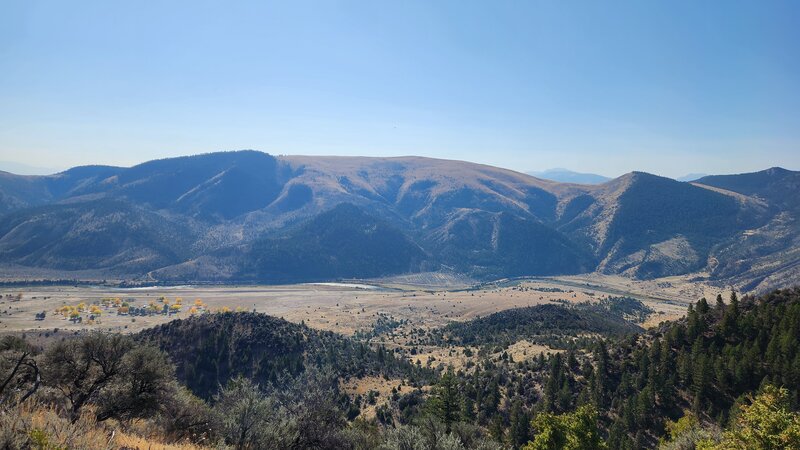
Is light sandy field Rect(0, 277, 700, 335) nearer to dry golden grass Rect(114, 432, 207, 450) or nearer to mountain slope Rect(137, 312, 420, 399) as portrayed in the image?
mountain slope Rect(137, 312, 420, 399)

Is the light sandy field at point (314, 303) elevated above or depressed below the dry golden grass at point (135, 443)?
below

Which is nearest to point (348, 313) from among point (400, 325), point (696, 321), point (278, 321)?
point (400, 325)

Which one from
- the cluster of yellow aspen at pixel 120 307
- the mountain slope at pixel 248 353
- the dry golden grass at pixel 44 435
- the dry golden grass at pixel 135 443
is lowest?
A: the cluster of yellow aspen at pixel 120 307

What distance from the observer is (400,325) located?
13388cm

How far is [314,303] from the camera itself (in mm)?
167250

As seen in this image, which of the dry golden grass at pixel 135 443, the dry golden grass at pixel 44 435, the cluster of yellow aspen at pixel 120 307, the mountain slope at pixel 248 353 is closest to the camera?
the dry golden grass at pixel 44 435

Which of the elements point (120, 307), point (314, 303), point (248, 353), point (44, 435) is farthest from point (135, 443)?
point (120, 307)

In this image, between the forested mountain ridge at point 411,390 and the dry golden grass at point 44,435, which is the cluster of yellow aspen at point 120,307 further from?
the dry golden grass at point 44,435

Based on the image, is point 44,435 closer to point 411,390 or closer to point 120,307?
point 411,390

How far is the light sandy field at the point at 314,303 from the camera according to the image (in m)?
130

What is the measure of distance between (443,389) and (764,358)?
3708 cm

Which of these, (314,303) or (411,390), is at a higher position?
(411,390)

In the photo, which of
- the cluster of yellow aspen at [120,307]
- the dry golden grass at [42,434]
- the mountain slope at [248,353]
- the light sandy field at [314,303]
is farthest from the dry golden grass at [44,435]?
the cluster of yellow aspen at [120,307]

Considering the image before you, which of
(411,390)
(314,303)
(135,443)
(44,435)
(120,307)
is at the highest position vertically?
(44,435)
